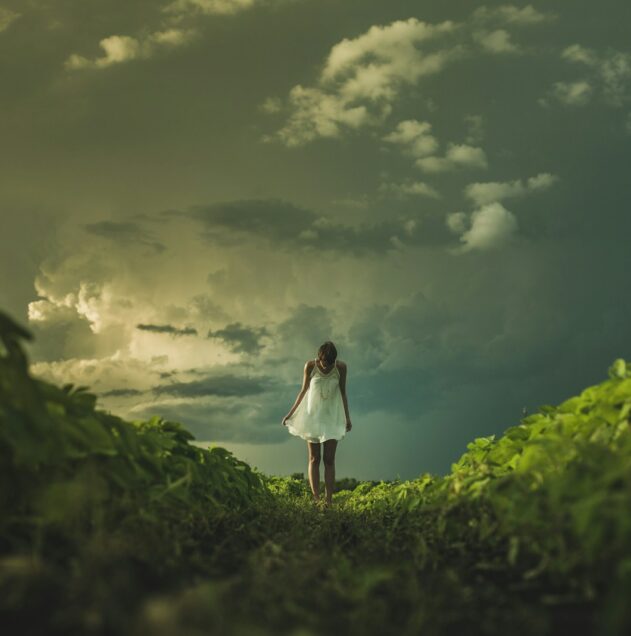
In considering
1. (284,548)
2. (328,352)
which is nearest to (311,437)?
(328,352)

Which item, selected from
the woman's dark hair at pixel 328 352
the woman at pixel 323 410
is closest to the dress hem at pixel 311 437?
the woman at pixel 323 410

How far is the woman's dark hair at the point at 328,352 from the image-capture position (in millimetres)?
12305

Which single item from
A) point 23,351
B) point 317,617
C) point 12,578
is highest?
point 23,351

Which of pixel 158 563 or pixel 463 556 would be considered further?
pixel 463 556

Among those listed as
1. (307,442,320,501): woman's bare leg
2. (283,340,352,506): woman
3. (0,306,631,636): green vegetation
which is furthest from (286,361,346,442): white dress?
(0,306,631,636): green vegetation

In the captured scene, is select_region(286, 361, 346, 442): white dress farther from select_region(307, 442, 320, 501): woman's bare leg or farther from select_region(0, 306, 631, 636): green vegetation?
select_region(0, 306, 631, 636): green vegetation

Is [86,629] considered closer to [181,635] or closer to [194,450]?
[181,635]

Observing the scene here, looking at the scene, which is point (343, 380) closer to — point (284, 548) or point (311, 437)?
point (311, 437)

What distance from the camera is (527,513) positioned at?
3770mm

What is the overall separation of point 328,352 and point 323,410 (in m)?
1.12

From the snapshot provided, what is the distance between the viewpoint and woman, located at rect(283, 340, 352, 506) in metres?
12.5

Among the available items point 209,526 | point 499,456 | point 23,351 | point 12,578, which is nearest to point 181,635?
point 12,578

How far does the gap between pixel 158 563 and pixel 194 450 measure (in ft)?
9.60

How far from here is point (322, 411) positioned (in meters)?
12.5
